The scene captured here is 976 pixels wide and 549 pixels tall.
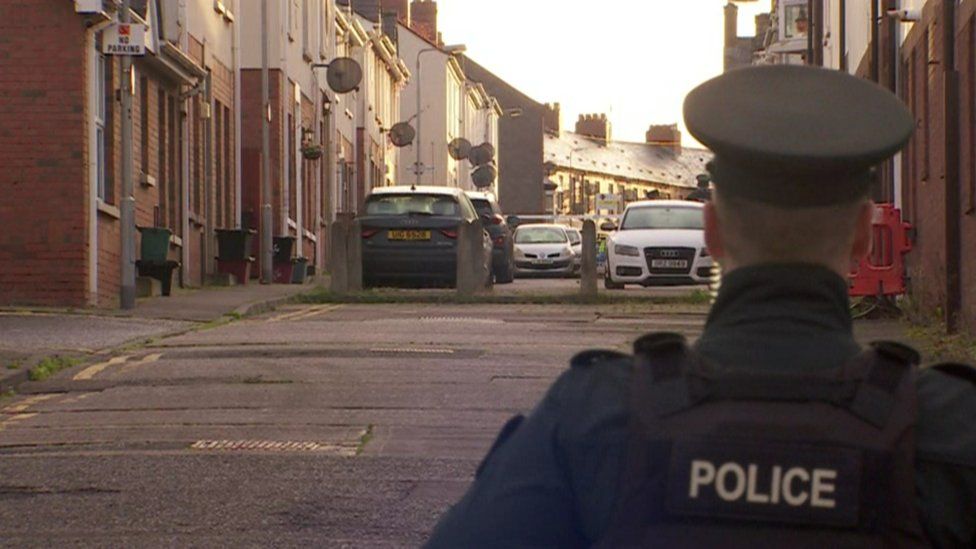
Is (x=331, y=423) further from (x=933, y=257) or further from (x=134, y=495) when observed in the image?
(x=933, y=257)

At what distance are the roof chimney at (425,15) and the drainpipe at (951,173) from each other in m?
88.4

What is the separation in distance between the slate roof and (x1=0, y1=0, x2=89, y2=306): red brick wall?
125m

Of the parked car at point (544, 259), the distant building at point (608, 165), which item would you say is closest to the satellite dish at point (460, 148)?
the parked car at point (544, 259)

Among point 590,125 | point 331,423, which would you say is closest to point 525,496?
point 331,423

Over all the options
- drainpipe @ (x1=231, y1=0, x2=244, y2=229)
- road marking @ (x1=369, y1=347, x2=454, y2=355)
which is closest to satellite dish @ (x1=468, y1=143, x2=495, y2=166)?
drainpipe @ (x1=231, y1=0, x2=244, y2=229)

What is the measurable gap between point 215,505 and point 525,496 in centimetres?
594

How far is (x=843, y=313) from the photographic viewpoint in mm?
2664

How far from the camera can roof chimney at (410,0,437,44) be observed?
106363 mm

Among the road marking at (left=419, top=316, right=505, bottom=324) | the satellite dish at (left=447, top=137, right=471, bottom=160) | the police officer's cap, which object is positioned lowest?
the road marking at (left=419, top=316, right=505, bottom=324)

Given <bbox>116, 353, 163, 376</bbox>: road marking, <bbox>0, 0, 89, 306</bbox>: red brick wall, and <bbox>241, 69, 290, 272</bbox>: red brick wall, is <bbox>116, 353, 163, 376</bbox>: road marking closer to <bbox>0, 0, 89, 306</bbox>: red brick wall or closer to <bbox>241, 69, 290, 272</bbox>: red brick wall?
<bbox>0, 0, 89, 306</bbox>: red brick wall

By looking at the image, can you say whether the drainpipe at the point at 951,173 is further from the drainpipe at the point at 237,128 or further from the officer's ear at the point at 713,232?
the drainpipe at the point at 237,128

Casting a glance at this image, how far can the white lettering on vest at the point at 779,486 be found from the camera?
8.04 ft

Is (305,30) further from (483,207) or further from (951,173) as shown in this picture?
(951,173)

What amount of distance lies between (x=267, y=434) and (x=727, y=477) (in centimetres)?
834
